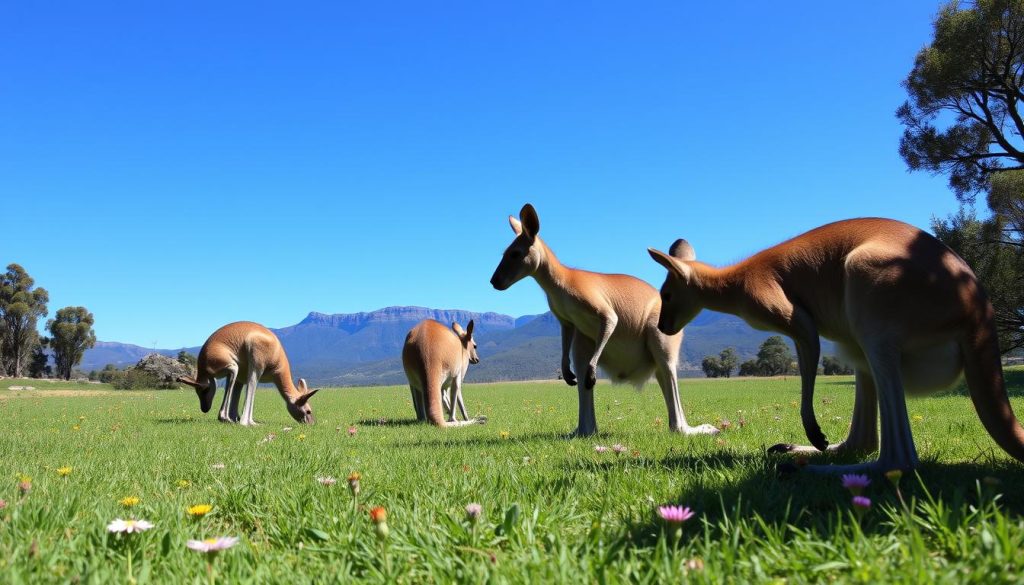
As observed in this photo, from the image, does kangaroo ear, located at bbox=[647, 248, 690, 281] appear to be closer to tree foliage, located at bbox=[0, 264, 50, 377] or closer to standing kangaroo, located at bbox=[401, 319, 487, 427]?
standing kangaroo, located at bbox=[401, 319, 487, 427]

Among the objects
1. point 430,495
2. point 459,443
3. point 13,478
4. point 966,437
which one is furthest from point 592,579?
point 966,437

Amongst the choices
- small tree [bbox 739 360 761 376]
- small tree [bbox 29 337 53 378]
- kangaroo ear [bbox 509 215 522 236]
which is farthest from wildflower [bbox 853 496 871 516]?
small tree [bbox 29 337 53 378]

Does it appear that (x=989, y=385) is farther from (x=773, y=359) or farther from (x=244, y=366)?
(x=773, y=359)

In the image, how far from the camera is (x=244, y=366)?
40.7ft

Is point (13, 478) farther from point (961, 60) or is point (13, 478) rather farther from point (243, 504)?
point (961, 60)

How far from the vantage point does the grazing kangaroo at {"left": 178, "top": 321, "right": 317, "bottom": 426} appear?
12.1 m

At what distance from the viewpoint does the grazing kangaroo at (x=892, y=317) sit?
331 centimetres

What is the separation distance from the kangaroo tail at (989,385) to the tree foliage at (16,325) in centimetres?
9199

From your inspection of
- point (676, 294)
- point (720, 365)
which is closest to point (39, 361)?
point (720, 365)

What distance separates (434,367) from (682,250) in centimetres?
499

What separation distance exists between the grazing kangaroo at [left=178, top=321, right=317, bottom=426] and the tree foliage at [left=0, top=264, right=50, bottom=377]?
3137 inches

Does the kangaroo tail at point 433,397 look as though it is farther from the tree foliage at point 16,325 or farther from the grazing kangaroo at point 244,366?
the tree foliage at point 16,325

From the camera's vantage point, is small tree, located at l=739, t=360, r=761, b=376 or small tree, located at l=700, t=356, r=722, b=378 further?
small tree, located at l=700, t=356, r=722, b=378

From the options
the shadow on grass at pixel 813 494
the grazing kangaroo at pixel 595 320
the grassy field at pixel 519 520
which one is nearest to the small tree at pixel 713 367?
the grazing kangaroo at pixel 595 320
